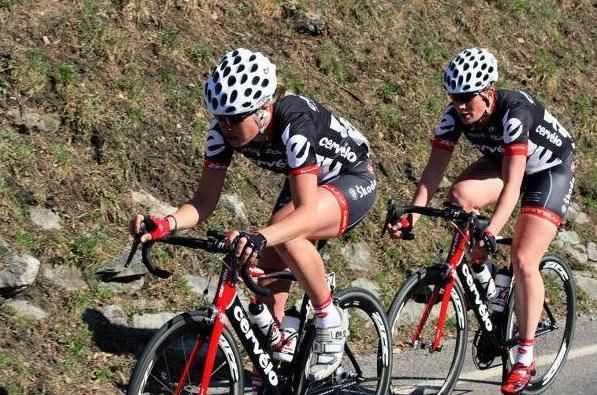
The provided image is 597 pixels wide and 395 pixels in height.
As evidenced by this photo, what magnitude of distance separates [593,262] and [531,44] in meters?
4.26

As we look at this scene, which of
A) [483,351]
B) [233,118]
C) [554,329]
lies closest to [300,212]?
[233,118]

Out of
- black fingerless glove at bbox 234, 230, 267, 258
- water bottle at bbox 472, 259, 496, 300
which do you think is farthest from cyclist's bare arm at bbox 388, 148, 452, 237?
black fingerless glove at bbox 234, 230, 267, 258

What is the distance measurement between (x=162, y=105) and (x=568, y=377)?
4202mm

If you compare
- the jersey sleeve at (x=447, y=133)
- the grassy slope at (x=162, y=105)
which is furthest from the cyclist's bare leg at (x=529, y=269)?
the grassy slope at (x=162, y=105)

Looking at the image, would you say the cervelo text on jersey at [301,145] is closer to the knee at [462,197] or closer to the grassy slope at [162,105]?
the knee at [462,197]

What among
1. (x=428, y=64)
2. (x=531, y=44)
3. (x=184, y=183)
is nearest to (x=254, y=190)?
(x=184, y=183)

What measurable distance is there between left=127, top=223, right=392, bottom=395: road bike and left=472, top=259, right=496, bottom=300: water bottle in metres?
1.19

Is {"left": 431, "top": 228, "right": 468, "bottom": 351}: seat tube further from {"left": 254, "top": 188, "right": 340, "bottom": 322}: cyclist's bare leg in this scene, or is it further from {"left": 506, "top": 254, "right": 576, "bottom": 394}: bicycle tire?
{"left": 254, "top": 188, "right": 340, "bottom": 322}: cyclist's bare leg

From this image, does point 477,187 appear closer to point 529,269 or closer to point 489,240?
point 529,269

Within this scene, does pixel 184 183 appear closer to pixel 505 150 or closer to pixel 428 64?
pixel 505 150

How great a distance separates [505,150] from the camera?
6156mm

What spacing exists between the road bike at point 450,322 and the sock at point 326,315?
29.0 inches

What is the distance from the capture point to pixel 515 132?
6.12 metres

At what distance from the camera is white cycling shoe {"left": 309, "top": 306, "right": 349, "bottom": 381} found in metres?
5.41
